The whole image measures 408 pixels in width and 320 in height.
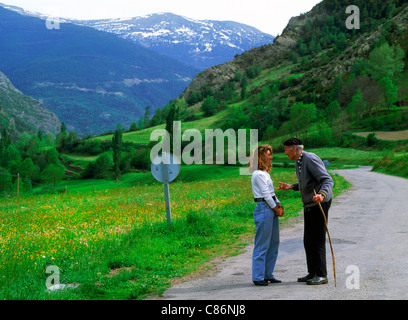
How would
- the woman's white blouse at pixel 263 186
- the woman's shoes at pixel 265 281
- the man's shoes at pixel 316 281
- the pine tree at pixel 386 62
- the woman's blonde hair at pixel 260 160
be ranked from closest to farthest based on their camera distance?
the man's shoes at pixel 316 281 < the woman's shoes at pixel 265 281 < the woman's white blouse at pixel 263 186 < the woman's blonde hair at pixel 260 160 < the pine tree at pixel 386 62

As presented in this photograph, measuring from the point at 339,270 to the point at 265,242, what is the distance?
5.44 ft

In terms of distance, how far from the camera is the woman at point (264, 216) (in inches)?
308

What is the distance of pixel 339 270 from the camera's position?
8.30 metres

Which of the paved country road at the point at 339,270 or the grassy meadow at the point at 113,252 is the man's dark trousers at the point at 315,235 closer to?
the paved country road at the point at 339,270

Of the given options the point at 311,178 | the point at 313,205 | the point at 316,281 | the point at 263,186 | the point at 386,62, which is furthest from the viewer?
the point at 386,62

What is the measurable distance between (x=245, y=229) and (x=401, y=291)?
28.1 feet

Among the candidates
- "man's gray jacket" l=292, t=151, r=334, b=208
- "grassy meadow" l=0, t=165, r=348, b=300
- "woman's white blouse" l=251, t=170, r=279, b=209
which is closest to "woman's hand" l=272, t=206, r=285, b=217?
"woman's white blouse" l=251, t=170, r=279, b=209

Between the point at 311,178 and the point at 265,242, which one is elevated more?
the point at 311,178

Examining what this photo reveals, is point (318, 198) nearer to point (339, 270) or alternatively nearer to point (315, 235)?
point (315, 235)

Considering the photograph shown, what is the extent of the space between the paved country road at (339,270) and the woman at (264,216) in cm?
36

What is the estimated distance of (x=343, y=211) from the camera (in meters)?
18.7

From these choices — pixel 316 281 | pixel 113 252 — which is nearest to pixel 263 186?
pixel 316 281

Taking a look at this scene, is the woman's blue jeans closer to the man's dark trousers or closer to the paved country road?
the paved country road

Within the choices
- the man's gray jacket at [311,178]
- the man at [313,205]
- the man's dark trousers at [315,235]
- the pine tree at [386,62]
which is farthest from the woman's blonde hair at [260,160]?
the pine tree at [386,62]
